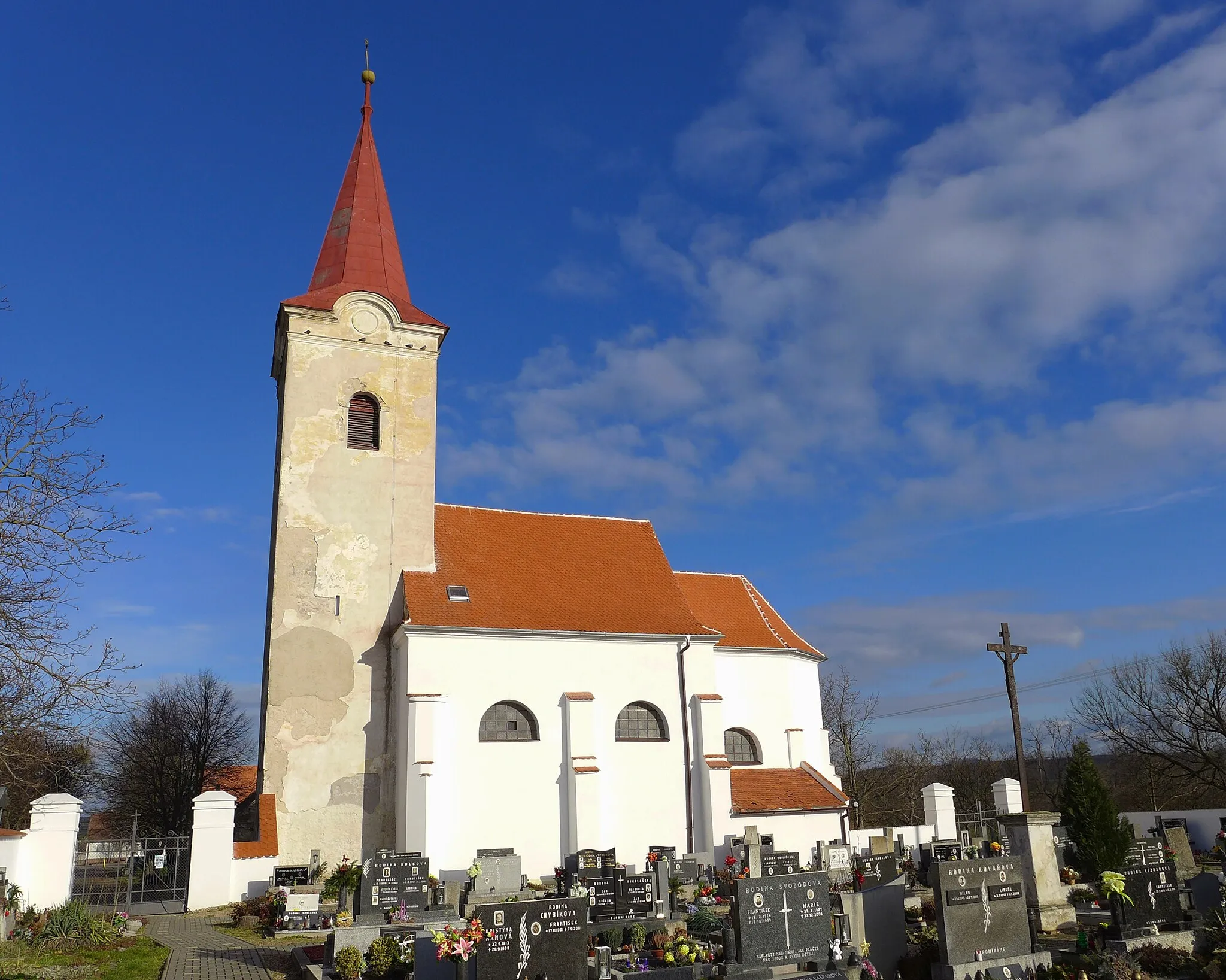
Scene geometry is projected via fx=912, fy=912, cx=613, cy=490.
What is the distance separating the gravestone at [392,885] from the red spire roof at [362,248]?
1431cm

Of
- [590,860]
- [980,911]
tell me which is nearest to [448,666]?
[590,860]

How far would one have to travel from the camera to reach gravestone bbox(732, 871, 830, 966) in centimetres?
994

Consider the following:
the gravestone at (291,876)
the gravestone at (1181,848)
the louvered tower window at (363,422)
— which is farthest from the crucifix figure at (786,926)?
the louvered tower window at (363,422)

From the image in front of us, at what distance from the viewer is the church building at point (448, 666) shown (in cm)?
2095

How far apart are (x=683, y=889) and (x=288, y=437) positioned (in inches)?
557

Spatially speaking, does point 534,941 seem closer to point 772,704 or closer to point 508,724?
point 508,724

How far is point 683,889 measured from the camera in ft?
Result: 60.7

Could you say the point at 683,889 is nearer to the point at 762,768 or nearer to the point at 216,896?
the point at 762,768

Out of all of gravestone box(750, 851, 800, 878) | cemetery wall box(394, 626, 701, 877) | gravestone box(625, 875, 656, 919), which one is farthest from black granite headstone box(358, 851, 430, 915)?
gravestone box(750, 851, 800, 878)

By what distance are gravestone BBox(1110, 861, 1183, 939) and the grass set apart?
12652 mm

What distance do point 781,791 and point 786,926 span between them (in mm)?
13818

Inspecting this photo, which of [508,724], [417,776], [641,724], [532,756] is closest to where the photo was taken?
[417,776]

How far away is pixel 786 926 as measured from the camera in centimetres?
1016

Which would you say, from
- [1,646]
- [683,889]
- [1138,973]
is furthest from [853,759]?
[1,646]
